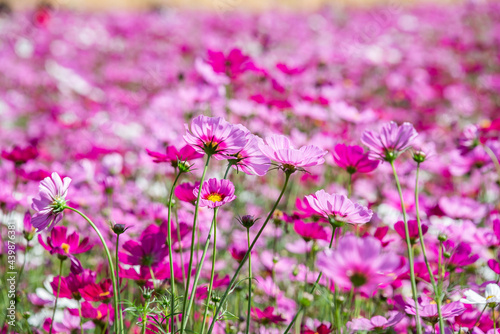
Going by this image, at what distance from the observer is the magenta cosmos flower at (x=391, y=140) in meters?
0.73

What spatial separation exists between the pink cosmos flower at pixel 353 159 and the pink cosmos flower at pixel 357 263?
14.5 inches

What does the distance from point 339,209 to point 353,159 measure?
7.2 inches

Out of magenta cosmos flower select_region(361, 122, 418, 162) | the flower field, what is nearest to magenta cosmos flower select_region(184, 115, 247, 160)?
the flower field

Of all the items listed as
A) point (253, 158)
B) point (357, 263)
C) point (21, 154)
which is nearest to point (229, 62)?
point (21, 154)

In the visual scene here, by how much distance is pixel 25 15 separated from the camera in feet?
20.1

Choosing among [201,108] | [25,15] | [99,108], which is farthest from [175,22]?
[201,108]

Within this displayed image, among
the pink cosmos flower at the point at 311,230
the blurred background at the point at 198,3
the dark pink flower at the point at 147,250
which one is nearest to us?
the dark pink flower at the point at 147,250

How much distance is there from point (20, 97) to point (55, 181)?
2.94 meters

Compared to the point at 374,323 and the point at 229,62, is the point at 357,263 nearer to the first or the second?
A: the point at 374,323

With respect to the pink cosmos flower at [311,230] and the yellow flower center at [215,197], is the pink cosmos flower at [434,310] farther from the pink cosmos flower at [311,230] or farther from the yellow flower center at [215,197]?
the yellow flower center at [215,197]

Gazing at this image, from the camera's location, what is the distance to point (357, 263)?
492 millimetres

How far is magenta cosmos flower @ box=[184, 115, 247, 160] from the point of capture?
680mm

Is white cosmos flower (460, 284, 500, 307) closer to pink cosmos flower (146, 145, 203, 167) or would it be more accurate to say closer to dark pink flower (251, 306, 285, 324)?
dark pink flower (251, 306, 285, 324)

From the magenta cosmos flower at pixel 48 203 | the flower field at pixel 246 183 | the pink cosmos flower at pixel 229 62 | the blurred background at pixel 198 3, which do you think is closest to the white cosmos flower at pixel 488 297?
the flower field at pixel 246 183
